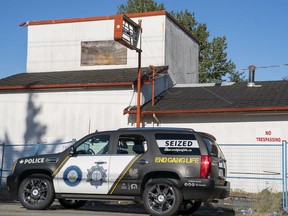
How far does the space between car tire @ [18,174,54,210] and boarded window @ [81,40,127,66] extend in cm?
1294

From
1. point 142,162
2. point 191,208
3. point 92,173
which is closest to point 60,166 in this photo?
point 92,173

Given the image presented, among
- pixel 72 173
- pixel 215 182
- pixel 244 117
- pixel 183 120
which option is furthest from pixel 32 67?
pixel 215 182

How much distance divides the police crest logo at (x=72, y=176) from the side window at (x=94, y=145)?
1.34 ft

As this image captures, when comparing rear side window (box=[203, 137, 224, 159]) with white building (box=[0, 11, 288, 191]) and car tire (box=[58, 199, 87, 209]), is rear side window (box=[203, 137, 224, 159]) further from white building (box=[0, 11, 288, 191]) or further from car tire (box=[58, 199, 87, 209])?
white building (box=[0, 11, 288, 191])

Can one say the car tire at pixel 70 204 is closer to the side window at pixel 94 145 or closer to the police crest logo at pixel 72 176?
the police crest logo at pixel 72 176

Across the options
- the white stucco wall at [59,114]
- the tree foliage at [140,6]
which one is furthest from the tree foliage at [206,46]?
the white stucco wall at [59,114]

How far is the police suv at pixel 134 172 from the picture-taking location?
34.3 feet

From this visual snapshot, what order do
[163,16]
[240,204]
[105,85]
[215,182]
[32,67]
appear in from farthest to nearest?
[32,67]
[163,16]
[105,85]
[240,204]
[215,182]

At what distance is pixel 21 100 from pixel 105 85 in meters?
4.26

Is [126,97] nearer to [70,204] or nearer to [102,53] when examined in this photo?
[102,53]

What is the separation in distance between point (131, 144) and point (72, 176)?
4.99ft

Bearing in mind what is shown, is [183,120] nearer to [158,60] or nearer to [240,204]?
[158,60]

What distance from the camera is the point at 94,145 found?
38.2ft

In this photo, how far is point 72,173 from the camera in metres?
11.3
